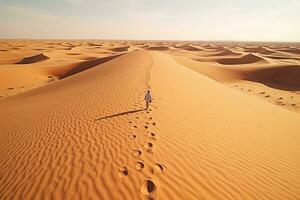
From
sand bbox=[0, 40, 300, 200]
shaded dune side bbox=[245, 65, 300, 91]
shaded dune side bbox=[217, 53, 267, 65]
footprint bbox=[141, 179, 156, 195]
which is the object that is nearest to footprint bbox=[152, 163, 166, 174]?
sand bbox=[0, 40, 300, 200]

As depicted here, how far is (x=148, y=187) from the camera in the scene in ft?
14.7

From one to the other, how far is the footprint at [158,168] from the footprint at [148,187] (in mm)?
338

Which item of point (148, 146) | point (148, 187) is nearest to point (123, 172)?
point (148, 187)

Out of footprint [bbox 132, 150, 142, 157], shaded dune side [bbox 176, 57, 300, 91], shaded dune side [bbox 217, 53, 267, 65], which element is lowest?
shaded dune side [bbox 217, 53, 267, 65]

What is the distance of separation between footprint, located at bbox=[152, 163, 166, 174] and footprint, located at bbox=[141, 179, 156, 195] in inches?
13.3

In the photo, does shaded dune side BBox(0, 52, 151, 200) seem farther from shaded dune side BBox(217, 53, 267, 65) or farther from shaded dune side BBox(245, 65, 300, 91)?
shaded dune side BBox(217, 53, 267, 65)

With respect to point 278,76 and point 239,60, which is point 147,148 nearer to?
point 278,76

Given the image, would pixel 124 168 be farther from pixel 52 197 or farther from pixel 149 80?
pixel 149 80

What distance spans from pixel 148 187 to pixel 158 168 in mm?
643

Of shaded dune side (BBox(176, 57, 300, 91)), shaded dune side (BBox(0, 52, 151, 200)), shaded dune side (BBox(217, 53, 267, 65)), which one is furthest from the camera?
shaded dune side (BBox(217, 53, 267, 65))

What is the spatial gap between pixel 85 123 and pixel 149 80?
236 inches

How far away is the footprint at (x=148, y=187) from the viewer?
14.3ft

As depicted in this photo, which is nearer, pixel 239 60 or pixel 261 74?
pixel 261 74

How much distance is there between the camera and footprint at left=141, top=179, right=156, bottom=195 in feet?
14.3
